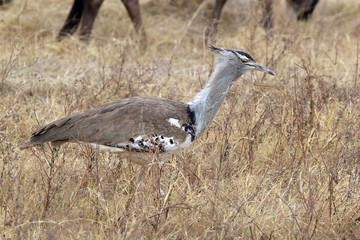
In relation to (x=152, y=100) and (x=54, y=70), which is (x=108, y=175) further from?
(x=54, y=70)

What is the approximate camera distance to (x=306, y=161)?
13.1 ft

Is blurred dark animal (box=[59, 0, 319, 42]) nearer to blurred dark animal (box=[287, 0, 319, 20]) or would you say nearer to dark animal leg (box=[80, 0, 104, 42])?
dark animal leg (box=[80, 0, 104, 42])

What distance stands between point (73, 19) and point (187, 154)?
294cm

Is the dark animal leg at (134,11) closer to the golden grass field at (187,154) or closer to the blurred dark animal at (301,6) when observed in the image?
the golden grass field at (187,154)

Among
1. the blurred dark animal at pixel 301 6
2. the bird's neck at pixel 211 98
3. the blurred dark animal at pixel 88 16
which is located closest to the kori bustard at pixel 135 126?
the bird's neck at pixel 211 98

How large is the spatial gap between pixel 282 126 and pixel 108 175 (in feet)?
4.08

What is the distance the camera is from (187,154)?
14.2 ft

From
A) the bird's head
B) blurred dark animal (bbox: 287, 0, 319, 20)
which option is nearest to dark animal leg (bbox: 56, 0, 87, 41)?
blurred dark animal (bbox: 287, 0, 319, 20)

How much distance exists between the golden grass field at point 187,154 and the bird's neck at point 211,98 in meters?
0.23

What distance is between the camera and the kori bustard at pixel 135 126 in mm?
3686

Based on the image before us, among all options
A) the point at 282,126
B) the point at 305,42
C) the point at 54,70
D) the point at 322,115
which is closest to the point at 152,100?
the point at 282,126

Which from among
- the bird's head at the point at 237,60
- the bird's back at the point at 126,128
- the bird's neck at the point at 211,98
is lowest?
the bird's back at the point at 126,128

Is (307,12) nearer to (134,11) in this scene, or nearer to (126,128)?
(134,11)

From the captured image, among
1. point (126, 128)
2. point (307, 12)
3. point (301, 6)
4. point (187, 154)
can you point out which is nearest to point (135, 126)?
point (126, 128)
